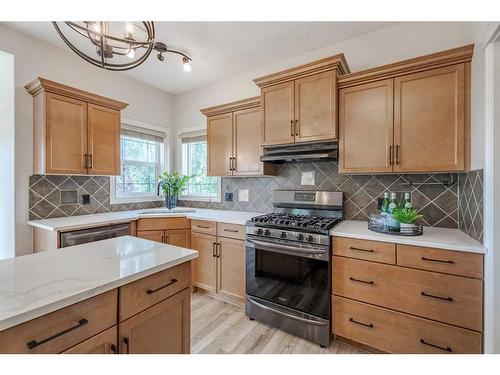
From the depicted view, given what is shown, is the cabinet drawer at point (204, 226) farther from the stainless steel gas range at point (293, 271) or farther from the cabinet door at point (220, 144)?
the cabinet door at point (220, 144)

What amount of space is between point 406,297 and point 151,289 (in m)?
1.68

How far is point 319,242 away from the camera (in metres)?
1.84

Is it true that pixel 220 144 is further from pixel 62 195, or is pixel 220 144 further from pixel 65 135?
pixel 62 195

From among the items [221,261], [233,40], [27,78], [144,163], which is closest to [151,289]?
[221,261]

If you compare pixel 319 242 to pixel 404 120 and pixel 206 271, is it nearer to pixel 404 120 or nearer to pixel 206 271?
pixel 404 120

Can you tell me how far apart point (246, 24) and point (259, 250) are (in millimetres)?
2116

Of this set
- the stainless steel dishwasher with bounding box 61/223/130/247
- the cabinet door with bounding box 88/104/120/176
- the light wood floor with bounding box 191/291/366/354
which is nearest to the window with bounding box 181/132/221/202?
the cabinet door with bounding box 88/104/120/176

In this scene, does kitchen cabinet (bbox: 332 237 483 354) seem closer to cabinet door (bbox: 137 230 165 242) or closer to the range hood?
the range hood

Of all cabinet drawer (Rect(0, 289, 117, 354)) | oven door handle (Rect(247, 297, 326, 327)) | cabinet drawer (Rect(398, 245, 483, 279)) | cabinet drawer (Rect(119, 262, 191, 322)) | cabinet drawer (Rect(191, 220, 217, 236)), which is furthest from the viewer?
cabinet drawer (Rect(191, 220, 217, 236))

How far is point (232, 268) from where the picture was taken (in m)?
2.44

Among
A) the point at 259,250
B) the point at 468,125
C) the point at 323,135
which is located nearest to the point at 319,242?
the point at 259,250

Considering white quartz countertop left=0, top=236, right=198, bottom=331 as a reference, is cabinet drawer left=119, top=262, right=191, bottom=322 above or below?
below

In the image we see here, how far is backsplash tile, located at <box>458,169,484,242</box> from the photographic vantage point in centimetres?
146

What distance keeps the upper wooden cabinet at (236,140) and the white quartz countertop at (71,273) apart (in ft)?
5.06
